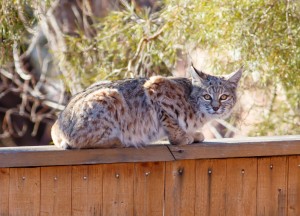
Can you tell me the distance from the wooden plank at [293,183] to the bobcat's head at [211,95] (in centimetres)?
62

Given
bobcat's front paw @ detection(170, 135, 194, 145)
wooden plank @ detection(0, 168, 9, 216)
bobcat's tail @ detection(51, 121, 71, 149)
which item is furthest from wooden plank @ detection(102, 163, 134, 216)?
wooden plank @ detection(0, 168, 9, 216)

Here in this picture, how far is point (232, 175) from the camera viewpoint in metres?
4.87

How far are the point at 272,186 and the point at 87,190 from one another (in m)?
1.36

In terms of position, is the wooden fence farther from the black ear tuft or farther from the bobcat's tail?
the black ear tuft

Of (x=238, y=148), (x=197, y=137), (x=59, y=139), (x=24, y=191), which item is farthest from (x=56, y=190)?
(x=238, y=148)

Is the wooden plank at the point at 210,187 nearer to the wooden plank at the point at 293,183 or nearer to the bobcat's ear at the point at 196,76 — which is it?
the wooden plank at the point at 293,183

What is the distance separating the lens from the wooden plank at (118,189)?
4543 millimetres

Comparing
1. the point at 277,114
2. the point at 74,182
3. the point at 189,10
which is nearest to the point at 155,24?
the point at 189,10

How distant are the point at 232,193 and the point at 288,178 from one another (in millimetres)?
445

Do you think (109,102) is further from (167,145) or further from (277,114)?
(277,114)

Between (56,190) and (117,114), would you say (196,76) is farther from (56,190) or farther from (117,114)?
(56,190)

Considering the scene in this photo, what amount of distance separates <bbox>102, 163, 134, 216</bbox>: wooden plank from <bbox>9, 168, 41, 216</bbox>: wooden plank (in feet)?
1.48

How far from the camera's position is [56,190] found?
14.5 ft

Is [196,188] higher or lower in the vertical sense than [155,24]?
lower
